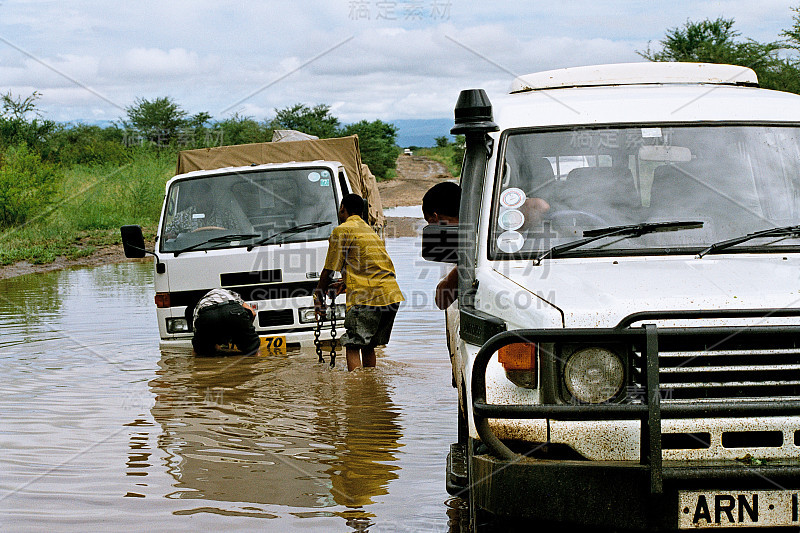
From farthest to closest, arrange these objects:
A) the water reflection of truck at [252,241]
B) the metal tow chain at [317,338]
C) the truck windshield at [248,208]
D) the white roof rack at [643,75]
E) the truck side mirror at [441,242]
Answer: the truck windshield at [248,208], the water reflection of truck at [252,241], the metal tow chain at [317,338], the white roof rack at [643,75], the truck side mirror at [441,242]

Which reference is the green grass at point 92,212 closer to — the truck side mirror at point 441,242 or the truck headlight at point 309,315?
the truck headlight at point 309,315

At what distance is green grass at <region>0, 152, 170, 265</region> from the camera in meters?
22.0

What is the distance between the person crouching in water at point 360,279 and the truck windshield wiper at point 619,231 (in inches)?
141

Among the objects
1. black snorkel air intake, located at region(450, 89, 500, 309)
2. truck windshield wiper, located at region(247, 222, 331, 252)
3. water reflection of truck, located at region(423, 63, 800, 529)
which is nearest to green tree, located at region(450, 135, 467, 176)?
black snorkel air intake, located at region(450, 89, 500, 309)

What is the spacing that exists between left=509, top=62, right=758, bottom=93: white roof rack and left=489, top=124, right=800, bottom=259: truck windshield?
2.15 ft

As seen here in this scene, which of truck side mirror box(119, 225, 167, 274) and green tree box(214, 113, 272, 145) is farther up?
green tree box(214, 113, 272, 145)

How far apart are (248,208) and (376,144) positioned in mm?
53045

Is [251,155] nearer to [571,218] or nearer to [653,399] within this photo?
[571,218]

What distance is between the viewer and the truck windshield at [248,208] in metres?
8.45

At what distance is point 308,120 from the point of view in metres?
49.8

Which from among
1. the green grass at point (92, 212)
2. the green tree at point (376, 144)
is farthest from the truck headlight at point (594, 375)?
the green tree at point (376, 144)

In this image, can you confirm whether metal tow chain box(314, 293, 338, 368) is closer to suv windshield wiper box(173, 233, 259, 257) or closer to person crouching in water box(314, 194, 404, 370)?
person crouching in water box(314, 194, 404, 370)

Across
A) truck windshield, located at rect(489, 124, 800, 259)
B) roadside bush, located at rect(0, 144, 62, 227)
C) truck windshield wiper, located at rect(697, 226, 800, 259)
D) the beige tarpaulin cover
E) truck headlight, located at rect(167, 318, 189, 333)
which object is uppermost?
roadside bush, located at rect(0, 144, 62, 227)

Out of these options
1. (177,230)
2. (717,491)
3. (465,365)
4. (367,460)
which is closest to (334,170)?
(177,230)
